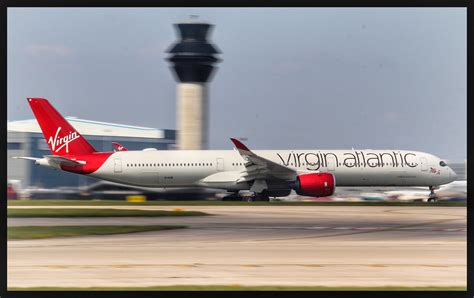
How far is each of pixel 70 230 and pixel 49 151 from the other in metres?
28.4

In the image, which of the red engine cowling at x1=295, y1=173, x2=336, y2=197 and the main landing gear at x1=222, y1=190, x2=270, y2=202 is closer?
the red engine cowling at x1=295, y1=173, x2=336, y2=197

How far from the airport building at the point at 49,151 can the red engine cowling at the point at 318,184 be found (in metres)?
14.6

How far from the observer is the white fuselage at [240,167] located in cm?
5300

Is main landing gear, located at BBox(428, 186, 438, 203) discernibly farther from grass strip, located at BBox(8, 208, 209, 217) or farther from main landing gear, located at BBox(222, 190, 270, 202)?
grass strip, located at BBox(8, 208, 209, 217)

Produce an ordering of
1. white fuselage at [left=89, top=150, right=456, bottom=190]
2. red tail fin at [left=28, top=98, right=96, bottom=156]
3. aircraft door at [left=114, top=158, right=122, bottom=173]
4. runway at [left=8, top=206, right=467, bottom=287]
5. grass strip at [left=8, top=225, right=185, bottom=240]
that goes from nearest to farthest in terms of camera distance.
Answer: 1. runway at [left=8, top=206, right=467, bottom=287]
2. grass strip at [left=8, top=225, right=185, bottom=240]
3. white fuselage at [left=89, top=150, right=456, bottom=190]
4. aircraft door at [left=114, top=158, right=122, bottom=173]
5. red tail fin at [left=28, top=98, right=96, bottom=156]

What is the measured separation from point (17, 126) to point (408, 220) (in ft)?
141

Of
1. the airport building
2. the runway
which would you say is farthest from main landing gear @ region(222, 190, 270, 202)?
the runway

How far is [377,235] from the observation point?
89.4ft

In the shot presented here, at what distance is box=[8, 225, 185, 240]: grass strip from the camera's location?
26.2 m

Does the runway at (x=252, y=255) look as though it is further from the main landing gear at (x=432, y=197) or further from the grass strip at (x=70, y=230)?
the main landing gear at (x=432, y=197)

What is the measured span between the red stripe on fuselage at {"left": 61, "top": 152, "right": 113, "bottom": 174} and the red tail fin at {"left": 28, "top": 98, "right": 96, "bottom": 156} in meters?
0.66

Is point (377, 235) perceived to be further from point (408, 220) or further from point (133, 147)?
point (133, 147)

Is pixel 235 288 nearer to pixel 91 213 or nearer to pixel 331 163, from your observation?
pixel 91 213

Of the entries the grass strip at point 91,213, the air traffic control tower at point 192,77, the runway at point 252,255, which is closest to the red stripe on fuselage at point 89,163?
the grass strip at point 91,213
